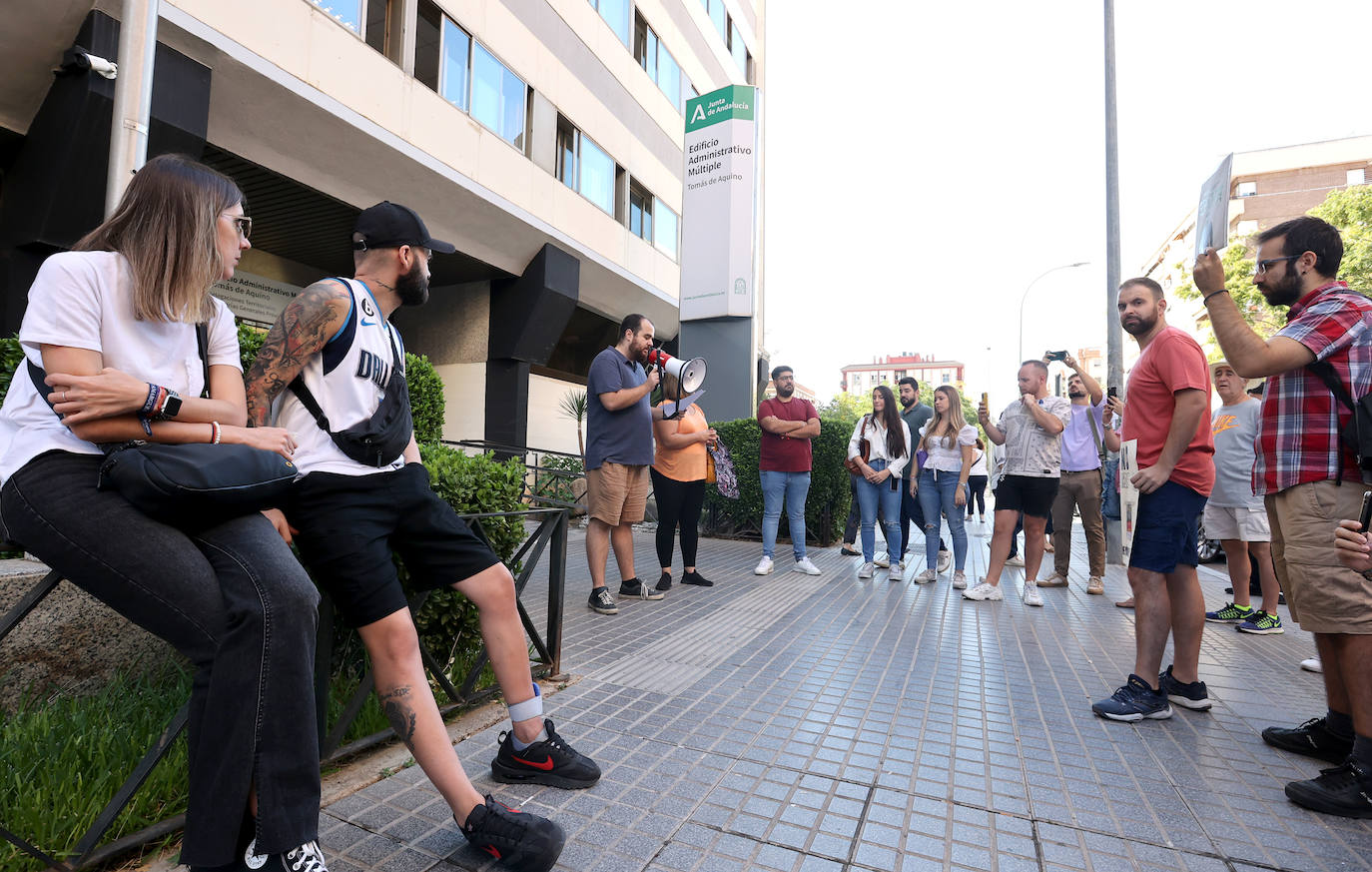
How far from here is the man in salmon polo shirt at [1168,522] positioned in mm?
3303

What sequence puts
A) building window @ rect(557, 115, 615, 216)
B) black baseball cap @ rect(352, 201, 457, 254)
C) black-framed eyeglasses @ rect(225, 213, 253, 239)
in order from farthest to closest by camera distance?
building window @ rect(557, 115, 615, 216), black baseball cap @ rect(352, 201, 457, 254), black-framed eyeglasses @ rect(225, 213, 253, 239)

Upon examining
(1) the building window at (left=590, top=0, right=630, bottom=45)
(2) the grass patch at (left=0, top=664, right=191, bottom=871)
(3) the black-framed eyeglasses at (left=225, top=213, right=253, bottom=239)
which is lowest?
(2) the grass patch at (left=0, top=664, right=191, bottom=871)

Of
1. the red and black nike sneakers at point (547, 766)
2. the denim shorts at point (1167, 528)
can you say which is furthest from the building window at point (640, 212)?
the red and black nike sneakers at point (547, 766)

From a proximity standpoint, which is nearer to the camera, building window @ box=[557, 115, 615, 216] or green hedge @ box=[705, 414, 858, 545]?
green hedge @ box=[705, 414, 858, 545]

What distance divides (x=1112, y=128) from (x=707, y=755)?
1111cm

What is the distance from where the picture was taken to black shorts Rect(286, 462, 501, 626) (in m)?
1.95

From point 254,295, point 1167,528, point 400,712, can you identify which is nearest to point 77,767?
point 400,712

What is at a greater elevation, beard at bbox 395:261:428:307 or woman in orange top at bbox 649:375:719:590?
beard at bbox 395:261:428:307

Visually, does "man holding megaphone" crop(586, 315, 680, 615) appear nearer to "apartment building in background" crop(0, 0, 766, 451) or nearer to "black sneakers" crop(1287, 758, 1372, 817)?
"black sneakers" crop(1287, 758, 1372, 817)

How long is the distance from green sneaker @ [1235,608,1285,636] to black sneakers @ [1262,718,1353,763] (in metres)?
2.66

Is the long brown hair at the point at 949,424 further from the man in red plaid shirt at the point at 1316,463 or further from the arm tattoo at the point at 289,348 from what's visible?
the arm tattoo at the point at 289,348

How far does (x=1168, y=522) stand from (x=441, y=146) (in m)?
10.8

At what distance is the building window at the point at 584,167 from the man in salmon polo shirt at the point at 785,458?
9.16m

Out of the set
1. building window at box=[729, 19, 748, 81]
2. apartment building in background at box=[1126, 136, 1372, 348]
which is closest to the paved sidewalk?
building window at box=[729, 19, 748, 81]
